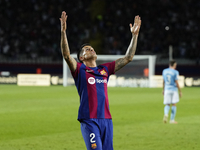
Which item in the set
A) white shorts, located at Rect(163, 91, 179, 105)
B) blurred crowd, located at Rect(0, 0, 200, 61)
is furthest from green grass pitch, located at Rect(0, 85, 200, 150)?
blurred crowd, located at Rect(0, 0, 200, 61)

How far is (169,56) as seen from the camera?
30641 millimetres

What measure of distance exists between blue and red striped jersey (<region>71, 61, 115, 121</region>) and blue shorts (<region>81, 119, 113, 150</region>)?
0.06 m

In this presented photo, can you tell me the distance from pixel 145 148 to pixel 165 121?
146 inches

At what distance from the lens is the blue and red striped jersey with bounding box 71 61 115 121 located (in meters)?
4.53

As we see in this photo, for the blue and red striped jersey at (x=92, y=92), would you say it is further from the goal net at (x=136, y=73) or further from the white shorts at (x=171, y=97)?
the goal net at (x=136, y=73)

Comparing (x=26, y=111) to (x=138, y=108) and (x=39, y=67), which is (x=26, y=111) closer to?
(x=138, y=108)

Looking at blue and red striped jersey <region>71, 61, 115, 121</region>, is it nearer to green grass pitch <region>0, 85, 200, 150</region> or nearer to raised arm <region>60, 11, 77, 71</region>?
raised arm <region>60, 11, 77, 71</region>

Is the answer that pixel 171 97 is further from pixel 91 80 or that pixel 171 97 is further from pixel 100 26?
pixel 100 26

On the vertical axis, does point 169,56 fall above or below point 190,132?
above

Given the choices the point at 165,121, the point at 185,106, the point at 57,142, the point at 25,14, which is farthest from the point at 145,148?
the point at 25,14

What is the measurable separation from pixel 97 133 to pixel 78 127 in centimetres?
620

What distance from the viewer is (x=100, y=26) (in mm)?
34625

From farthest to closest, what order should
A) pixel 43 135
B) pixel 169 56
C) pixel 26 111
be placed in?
pixel 169 56
pixel 26 111
pixel 43 135

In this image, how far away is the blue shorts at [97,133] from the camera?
14.5ft
